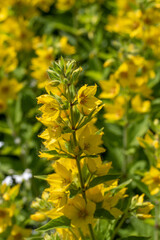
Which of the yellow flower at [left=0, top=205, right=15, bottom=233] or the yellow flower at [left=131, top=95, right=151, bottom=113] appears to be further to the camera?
the yellow flower at [left=131, top=95, right=151, bottom=113]

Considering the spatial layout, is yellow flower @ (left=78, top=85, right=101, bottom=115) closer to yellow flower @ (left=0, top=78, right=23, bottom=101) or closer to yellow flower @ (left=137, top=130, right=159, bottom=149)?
yellow flower @ (left=137, top=130, right=159, bottom=149)

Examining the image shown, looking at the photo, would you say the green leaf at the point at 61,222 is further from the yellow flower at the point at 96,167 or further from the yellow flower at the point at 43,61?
the yellow flower at the point at 43,61

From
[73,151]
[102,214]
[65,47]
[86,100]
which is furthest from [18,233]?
[65,47]

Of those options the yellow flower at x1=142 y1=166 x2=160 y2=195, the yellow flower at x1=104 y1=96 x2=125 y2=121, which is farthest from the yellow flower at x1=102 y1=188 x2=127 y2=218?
the yellow flower at x1=104 y1=96 x2=125 y2=121

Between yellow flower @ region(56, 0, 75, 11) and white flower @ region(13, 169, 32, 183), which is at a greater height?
yellow flower @ region(56, 0, 75, 11)

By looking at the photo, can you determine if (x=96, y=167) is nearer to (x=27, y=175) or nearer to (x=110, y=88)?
(x=110, y=88)

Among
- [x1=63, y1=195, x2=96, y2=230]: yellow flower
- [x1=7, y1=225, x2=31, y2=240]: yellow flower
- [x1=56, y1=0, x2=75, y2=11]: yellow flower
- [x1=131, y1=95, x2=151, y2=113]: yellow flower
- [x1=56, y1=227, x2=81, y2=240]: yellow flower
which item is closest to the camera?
[x1=63, y1=195, x2=96, y2=230]: yellow flower
